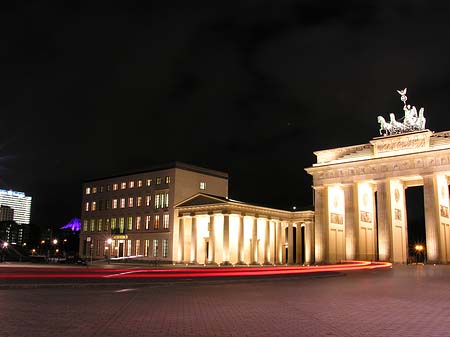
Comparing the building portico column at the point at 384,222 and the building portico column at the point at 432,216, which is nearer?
the building portico column at the point at 432,216

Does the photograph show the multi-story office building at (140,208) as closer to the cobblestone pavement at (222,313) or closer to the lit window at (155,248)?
the lit window at (155,248)

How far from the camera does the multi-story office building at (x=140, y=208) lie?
8269cm

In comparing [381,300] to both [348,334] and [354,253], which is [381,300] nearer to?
[348,334]

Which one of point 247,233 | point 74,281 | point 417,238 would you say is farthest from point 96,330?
point 417,238

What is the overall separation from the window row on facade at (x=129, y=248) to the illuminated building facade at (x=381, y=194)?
93.2ft

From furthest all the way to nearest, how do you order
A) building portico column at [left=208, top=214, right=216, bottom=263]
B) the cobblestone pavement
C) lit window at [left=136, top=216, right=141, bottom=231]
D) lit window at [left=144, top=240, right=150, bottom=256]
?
lit window at [left=136, top=216, right=141, bottom=231]
lit window at [left=144, top=240, right=150, bottom=256]
building portico column at [left=208, top=214, right=216, bottom=263]
the cobblestone pavement

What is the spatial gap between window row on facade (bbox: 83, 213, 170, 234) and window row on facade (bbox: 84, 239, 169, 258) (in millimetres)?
2328

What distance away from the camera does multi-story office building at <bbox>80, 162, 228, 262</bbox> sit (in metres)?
82.7

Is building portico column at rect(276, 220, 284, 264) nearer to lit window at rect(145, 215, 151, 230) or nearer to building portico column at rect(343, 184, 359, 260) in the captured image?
building portico column at rect(343, 184, 359, 260)

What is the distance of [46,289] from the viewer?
21469mm

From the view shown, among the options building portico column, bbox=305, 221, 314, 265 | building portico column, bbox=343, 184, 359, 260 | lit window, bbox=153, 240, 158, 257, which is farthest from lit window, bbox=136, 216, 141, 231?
building portico column, bbox=343, 184, 359, 260

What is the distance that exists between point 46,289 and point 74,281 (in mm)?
2282

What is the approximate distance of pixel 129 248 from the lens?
8931 centimetres

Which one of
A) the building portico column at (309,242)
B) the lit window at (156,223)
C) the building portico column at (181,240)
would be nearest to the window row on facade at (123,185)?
the lit window at (156,223)
